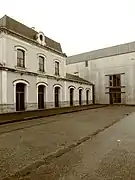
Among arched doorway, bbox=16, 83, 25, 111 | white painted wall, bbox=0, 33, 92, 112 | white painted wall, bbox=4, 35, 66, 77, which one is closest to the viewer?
white painted wall, bbox=0, 33, 92, 112

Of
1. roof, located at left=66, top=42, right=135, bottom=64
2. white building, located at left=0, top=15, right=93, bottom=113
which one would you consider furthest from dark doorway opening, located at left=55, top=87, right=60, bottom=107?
roof, located at left=66, top=42, right=135, bottom=64

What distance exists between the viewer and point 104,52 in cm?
4172

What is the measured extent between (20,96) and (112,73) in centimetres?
2260

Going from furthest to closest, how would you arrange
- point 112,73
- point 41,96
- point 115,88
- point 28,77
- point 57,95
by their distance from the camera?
point 112,73, point 115,88, point 57,95, point 41,96, point 28,77

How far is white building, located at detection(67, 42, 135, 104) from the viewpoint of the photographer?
3550 cm

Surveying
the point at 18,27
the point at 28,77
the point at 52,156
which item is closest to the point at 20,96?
the point at 28,77

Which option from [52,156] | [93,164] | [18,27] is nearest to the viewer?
[93,164]

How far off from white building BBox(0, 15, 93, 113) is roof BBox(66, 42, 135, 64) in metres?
15.1

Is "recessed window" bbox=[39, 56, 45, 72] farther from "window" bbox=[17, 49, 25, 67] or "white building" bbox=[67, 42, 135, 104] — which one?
"white building" bbox=[67, 42, 135, 104]

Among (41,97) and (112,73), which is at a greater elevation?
(112,73)

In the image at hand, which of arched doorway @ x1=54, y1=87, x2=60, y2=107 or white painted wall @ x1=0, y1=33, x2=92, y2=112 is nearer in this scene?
white painted wall @ x1=0, y1=33, x2=92, y2=112

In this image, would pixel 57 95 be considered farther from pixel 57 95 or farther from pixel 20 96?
pixel 20 96

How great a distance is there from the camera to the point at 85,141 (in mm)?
6949

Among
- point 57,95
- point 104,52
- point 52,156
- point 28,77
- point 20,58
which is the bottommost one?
point 52,156
